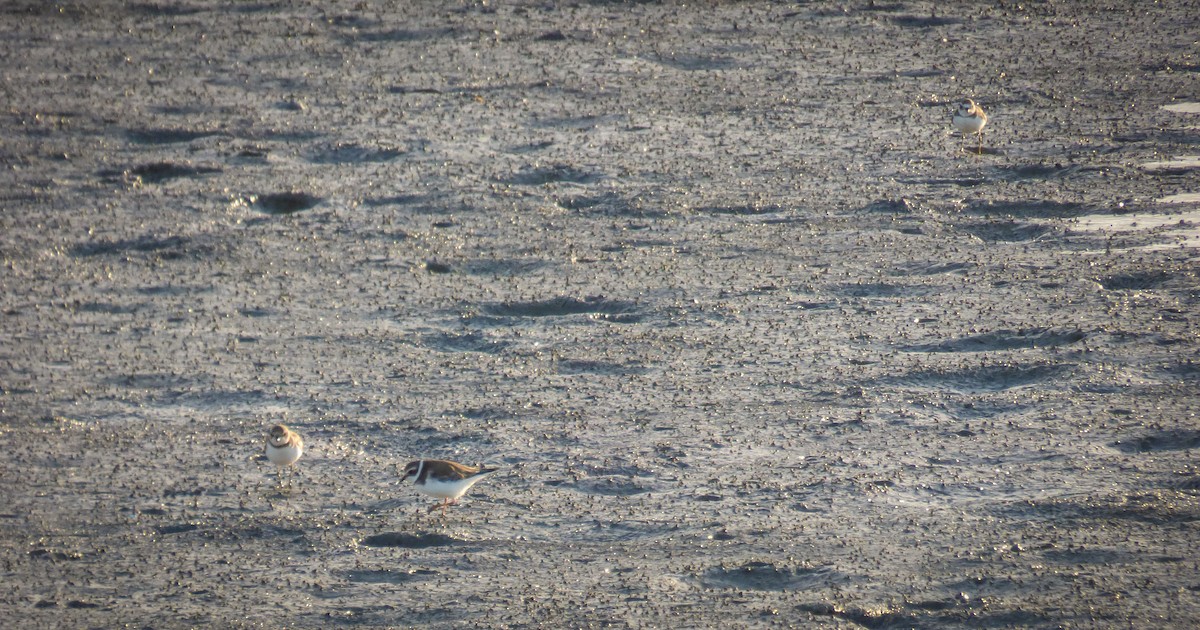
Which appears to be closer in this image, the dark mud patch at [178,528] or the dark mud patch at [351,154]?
the dark mud patch at [178,528]

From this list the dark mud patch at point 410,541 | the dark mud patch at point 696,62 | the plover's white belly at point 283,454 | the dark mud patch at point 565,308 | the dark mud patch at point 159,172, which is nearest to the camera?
the dark mud patch at point 410,541

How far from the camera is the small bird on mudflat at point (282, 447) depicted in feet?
20.0

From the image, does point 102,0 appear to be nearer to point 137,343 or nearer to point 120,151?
point 120,151

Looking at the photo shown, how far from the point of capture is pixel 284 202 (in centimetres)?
934

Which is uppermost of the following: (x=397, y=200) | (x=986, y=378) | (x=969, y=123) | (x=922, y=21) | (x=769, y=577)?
(x=922, y=21)

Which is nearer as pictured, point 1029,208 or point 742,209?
point 1029,208

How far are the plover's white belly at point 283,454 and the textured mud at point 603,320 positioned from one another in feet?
0.43

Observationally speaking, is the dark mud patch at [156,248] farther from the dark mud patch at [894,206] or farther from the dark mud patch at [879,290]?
the dark mud patch at [894,206]

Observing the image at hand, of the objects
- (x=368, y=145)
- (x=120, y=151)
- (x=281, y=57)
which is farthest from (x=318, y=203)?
(x=281, y=57)

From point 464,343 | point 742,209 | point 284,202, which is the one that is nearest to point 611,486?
point 464,343

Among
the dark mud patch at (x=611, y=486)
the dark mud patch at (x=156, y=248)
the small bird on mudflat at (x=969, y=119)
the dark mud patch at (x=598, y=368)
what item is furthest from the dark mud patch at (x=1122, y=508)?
the dark mud patch at (x=156, y=248)

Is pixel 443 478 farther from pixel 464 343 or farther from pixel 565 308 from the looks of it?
pixel 565 308

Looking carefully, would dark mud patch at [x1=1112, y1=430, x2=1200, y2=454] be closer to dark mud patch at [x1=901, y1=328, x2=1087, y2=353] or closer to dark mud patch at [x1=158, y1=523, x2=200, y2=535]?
dark mud patch at [x1=901, y1=328, x2=1087, y2=353]

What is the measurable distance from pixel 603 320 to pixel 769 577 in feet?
→ 8.63
